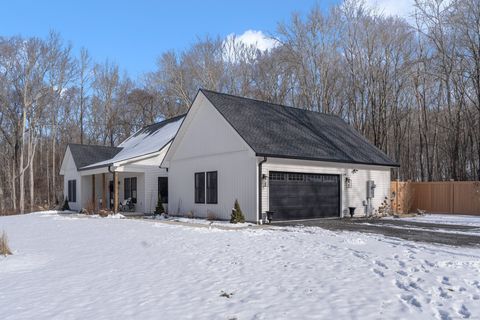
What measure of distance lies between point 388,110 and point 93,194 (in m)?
21.9

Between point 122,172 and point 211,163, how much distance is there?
7244 millimetres

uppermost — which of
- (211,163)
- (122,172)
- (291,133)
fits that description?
(291,133)

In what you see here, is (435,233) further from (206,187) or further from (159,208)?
(159,208)

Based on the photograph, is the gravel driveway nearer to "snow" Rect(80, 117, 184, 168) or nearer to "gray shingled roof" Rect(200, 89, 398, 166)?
"gray shingled roof" Rect(200, 89, 398, 166)

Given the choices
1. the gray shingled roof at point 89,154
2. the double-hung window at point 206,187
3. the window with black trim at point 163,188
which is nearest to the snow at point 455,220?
the double-hung window at point 206,187

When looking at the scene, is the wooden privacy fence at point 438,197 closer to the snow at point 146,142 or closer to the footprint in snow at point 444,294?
the snow at point 146,142

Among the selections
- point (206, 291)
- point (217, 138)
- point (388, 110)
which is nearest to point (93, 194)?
point (217, 138)

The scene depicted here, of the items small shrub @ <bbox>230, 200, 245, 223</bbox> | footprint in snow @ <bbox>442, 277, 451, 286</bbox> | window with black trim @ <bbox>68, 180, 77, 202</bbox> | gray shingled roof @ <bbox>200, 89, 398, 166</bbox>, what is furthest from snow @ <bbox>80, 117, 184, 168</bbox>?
footprint in snow @ <bbox>442, 277, 451, 286</bbox>

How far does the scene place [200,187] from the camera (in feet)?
59.1

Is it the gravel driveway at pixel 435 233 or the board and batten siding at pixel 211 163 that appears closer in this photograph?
the gravel driveway at pixel 435 233

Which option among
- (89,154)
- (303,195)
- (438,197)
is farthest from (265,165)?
(89,154)

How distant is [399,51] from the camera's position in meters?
28.6

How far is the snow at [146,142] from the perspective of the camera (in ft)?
71.8

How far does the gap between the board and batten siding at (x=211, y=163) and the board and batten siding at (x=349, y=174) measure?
2.36ft
